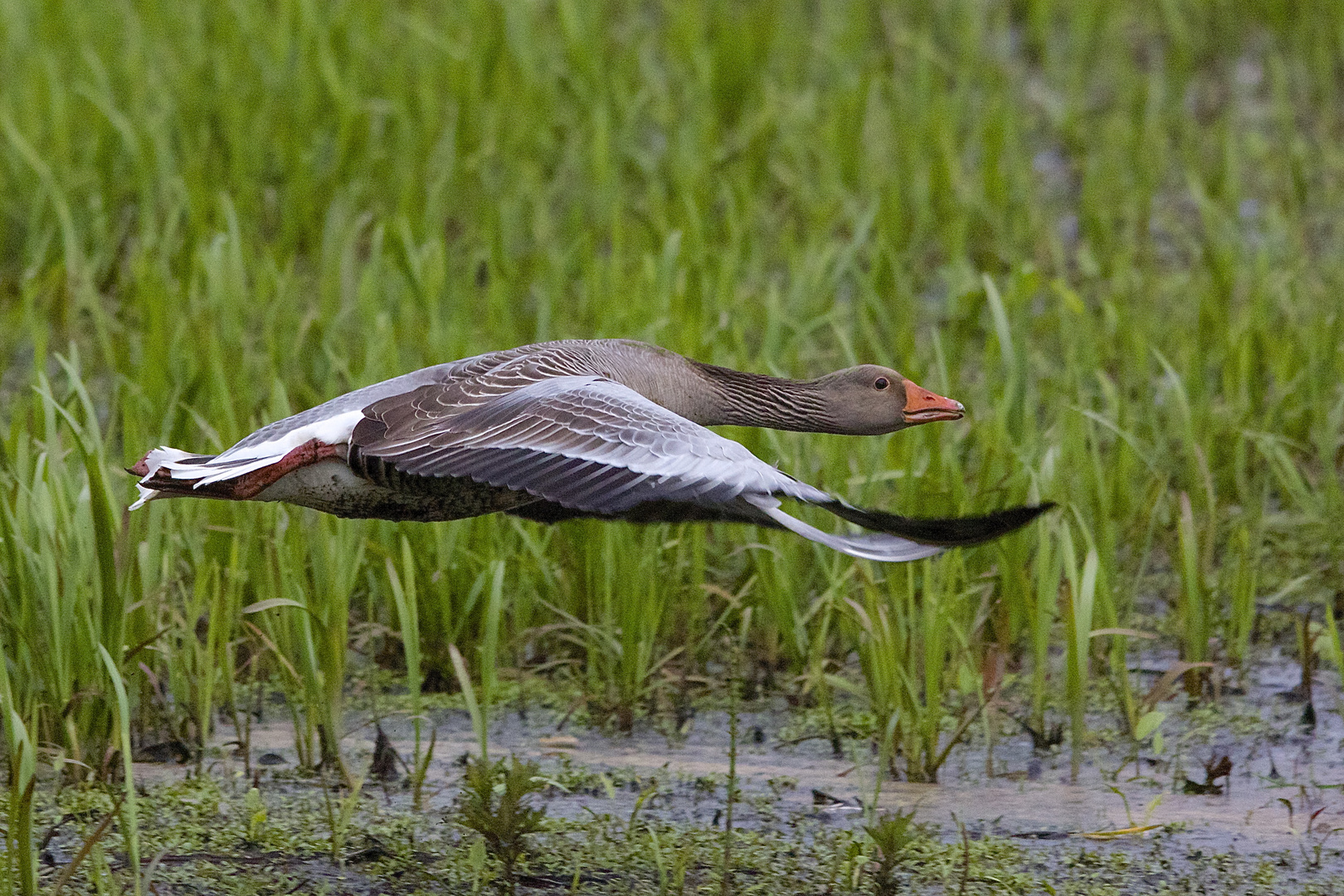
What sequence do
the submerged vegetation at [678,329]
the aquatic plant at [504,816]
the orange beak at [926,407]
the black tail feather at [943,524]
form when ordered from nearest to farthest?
the black tail feather at [943,524] → the aquatic plant at [504,816] → the orange beak at [926,407] → the submerged vegetation at [678,329]

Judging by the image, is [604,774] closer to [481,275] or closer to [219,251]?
[219,251]

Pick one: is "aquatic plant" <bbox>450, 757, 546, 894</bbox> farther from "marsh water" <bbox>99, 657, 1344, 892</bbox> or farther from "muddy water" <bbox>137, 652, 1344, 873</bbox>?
"muddy water" <bbox>137, 652, 1344, 873</bbox>

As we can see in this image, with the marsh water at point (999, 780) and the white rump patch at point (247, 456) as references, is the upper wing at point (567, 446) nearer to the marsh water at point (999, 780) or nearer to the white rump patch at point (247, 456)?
the white rump patch at point (247, 456)

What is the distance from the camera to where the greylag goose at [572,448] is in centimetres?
326

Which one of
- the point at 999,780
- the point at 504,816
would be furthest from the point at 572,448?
the point at 999,780

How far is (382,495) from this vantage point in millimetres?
3885

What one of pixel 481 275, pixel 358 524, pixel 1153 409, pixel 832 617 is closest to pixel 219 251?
pixel 481 275

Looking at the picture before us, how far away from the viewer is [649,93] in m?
8.61

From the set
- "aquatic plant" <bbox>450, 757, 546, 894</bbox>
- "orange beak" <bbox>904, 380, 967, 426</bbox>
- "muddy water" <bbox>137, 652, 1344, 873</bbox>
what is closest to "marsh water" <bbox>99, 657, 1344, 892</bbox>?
"muddy water" <bbox>137, 652, 1344, 873</bbox>

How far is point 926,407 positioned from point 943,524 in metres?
0.99

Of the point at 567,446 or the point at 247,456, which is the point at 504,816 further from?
the point at 247,456

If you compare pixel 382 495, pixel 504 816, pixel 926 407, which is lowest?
pixel 504 816

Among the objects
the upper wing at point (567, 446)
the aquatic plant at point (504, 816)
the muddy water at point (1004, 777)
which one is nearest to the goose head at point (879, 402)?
the upper wing at point (567, 446)

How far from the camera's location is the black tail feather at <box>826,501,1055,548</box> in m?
3.21
